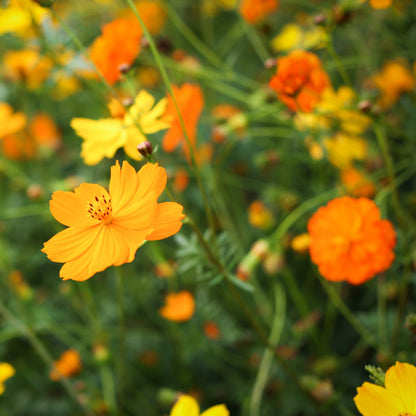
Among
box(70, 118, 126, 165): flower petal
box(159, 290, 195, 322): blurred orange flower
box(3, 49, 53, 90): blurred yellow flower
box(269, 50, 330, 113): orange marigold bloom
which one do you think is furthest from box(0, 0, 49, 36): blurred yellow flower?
box(159, 290, 195, 322): blurred orange flower

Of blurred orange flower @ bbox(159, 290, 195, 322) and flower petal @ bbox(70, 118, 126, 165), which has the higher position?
flower petal @ bbox(70, 118, 126, 165)

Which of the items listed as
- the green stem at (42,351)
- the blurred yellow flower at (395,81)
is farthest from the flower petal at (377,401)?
the blurred yellow flower at (395,81)

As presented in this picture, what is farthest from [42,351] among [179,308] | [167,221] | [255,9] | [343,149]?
[255,9]

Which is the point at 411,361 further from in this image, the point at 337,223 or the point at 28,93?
the point at 28,93

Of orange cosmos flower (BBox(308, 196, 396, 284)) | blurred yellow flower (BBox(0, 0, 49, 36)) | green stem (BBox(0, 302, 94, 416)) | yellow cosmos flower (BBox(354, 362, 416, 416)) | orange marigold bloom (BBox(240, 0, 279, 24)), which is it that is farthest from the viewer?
orange marigold bloom (BBox(240, 0, 279, 24))

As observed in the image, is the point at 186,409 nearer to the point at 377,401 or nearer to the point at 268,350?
the point at 377,401

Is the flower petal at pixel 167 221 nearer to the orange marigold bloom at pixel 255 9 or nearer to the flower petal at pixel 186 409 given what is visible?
the flower petal at pixel 186 409

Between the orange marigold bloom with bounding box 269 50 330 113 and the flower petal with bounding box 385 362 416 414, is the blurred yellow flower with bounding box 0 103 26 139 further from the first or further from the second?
the flower petal with bounding box 385 362 416 414
